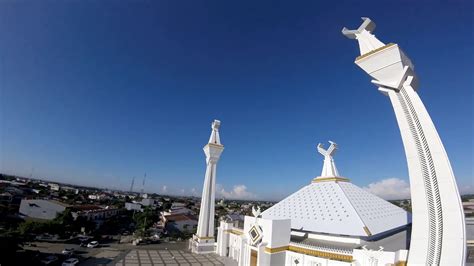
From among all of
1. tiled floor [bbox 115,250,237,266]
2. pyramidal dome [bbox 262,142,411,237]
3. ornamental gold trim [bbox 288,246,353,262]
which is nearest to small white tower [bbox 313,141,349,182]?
pyramidal dome [bbox 262,142,411,237]

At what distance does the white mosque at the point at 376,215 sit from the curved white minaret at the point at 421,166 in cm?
3

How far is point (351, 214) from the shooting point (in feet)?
56.2

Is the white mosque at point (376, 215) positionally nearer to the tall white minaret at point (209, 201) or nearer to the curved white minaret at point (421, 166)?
the curved white minaret at point (421, 166)

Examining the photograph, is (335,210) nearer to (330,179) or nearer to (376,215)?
(376,215)

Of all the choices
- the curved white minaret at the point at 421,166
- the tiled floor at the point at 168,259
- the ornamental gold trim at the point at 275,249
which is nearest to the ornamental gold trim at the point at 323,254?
the ornamental gold trim at the point at 275,249

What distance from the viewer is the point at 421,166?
450 inches

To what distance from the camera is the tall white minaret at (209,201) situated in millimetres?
28016

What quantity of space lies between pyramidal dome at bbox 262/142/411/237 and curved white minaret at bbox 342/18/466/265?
4933mm

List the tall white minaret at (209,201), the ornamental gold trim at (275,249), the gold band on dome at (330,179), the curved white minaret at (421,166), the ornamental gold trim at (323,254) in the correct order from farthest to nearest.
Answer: the tall white minaret at (209,201) < the gold band on dome at (330,179) < the ornamental gold trim at (275,249) < the ornamental gold trim at (323,254) < the curved white minaret at (421,166)

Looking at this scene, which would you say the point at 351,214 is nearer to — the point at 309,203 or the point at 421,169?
the point at 309,203

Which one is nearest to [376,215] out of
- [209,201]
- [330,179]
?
[330,179]

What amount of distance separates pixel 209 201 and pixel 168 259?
23.4 ft

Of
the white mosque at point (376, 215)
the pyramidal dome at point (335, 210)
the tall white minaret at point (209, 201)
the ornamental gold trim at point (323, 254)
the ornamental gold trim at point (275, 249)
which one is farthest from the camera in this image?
the tall white minaret at point (209, 201)

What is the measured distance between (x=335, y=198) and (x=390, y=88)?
9957 mm
